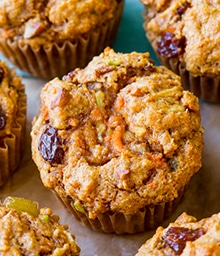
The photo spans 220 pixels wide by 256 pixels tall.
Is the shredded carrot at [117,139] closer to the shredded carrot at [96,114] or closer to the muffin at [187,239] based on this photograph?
the shredded carrot at [96,114]

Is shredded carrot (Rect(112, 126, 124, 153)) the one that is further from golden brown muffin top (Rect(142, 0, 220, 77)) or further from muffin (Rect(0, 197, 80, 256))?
golden brown muffin top (Rect(142, 0, 220, 77))

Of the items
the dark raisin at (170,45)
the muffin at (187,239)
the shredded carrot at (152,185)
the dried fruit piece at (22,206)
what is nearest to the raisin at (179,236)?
the muffin at (187,239)

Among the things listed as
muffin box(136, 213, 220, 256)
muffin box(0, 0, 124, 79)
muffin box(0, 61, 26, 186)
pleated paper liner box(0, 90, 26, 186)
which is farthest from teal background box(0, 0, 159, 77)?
muffin box(136, 213, 220, 256)

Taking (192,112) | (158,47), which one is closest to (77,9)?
(158,47)

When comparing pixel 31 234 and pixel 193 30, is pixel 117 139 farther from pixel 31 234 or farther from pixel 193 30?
pixel 193 30

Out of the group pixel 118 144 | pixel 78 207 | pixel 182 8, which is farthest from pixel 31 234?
pixel 182 8

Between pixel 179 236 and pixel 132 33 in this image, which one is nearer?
pixel 179 236
